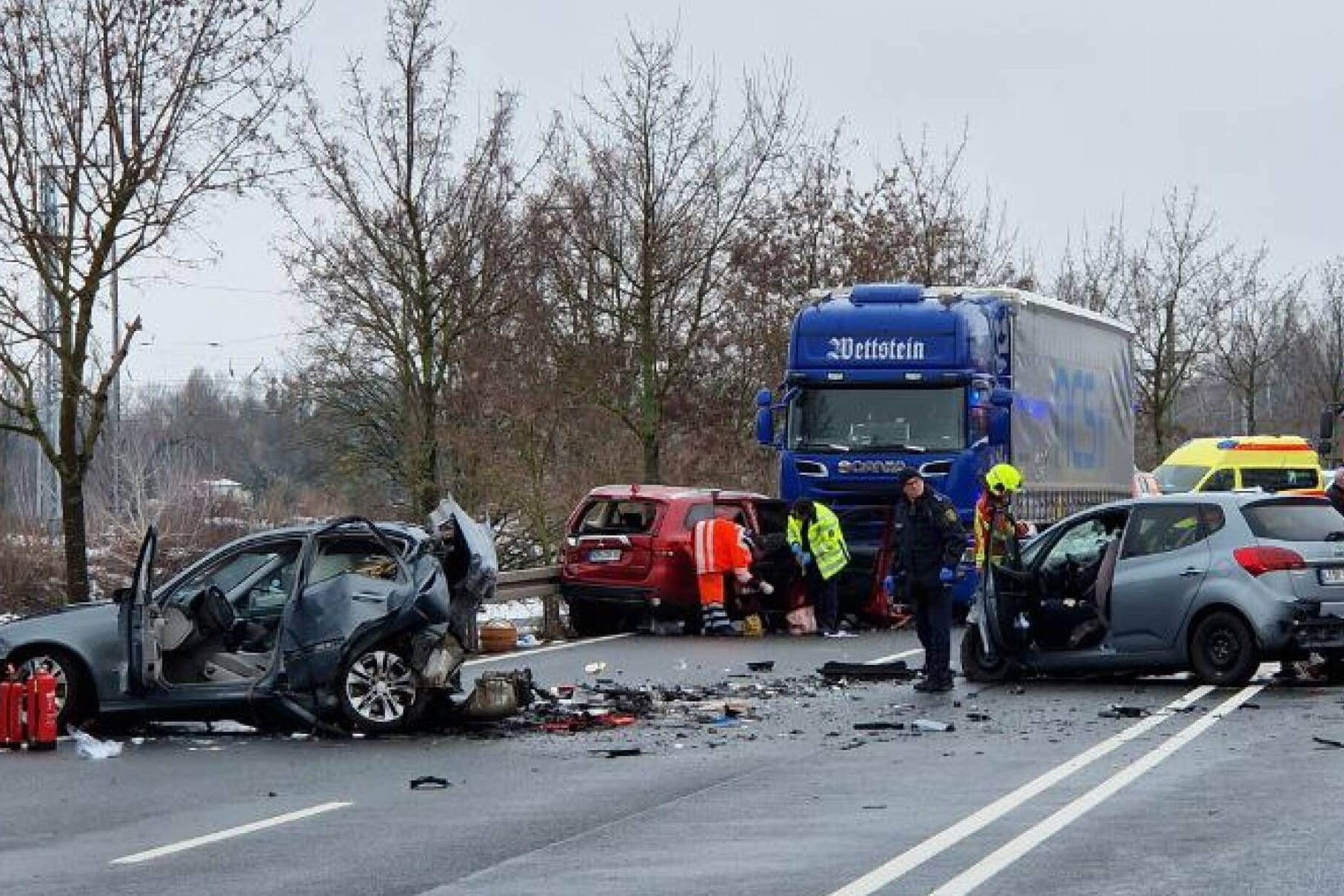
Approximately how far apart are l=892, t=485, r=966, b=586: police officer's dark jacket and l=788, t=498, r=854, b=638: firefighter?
7.27 metres

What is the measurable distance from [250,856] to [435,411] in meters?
25.5

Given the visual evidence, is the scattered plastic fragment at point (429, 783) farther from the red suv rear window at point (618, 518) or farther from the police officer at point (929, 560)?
the red suv rear window at point (618, 518)

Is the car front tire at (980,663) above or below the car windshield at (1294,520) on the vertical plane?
below

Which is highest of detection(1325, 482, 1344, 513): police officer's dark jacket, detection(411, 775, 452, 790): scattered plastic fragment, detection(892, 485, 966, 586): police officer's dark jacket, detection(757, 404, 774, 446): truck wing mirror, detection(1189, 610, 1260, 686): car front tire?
detection(757, 404, 774, 446): truck wing mirror

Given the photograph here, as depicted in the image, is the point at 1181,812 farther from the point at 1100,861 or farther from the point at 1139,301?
the point at 1139,301

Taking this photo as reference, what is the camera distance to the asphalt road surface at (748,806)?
9031mm

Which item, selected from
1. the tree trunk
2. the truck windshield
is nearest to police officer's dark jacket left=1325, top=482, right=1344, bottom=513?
the truck windshield

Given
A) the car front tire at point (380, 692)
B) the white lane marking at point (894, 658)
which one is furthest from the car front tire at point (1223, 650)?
the car front tire at point (380, 692)

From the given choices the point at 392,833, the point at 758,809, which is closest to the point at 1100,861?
the point at 758,809

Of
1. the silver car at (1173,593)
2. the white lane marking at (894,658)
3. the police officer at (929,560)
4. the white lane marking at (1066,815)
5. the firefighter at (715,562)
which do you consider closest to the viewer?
the white lane marking at (1066,815)

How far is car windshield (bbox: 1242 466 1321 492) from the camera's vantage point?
1633 inches

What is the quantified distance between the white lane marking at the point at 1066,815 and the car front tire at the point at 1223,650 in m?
1.45

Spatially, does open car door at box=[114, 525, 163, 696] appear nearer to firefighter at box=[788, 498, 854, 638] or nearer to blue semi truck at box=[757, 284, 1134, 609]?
firefighter at box=[788, 498, 854, 638]

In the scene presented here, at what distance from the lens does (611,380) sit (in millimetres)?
37312
